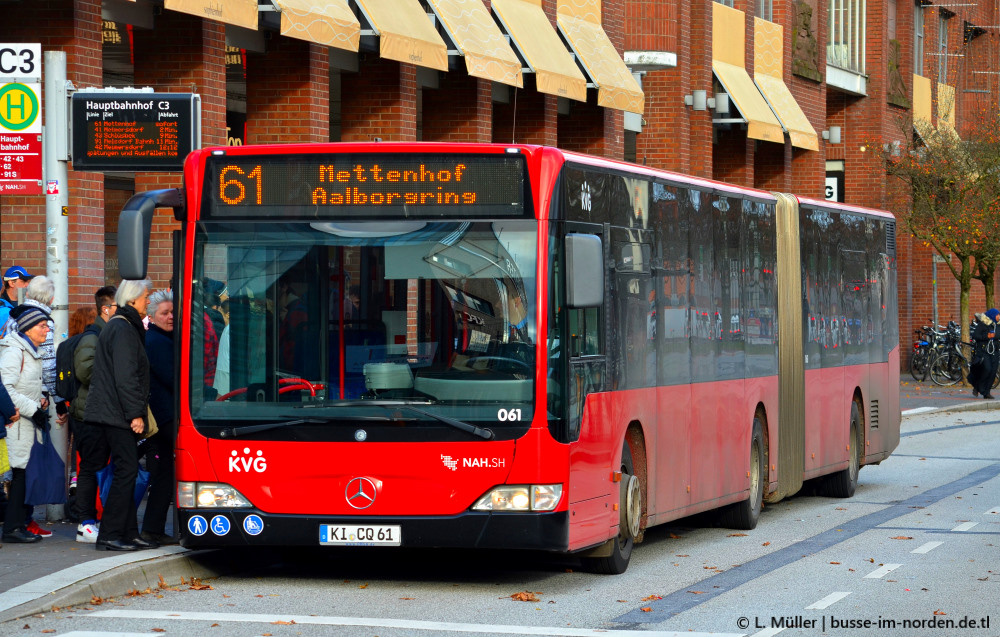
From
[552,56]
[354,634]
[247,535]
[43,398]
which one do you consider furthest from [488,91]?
[354,634]

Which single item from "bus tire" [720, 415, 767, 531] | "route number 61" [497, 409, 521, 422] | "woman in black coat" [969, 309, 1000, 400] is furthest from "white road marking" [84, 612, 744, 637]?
"woman in black coat" [969, 309, 1000, 400]

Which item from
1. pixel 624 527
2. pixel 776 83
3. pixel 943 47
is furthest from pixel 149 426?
pixel 943 47

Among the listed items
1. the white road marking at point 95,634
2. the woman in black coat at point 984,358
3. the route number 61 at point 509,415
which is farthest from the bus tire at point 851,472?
the woman in black coat at point 984,358

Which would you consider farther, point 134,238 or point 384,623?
point 134,238

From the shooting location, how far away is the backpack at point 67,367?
11750mm

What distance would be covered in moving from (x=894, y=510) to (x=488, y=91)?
11.1m

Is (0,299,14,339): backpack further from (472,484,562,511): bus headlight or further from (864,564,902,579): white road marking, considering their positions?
(864,564,902,579): white road marking

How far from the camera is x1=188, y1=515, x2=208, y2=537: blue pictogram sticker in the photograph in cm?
1008

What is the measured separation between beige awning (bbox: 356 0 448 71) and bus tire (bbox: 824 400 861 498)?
23.2 ft

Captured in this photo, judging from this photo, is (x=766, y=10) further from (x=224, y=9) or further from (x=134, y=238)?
(x=134, y=238)

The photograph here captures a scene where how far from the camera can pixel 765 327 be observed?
48.1 ft

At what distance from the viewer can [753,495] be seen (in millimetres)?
14234

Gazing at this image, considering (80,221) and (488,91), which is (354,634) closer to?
(80,221)

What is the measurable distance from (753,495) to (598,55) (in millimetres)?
14262
